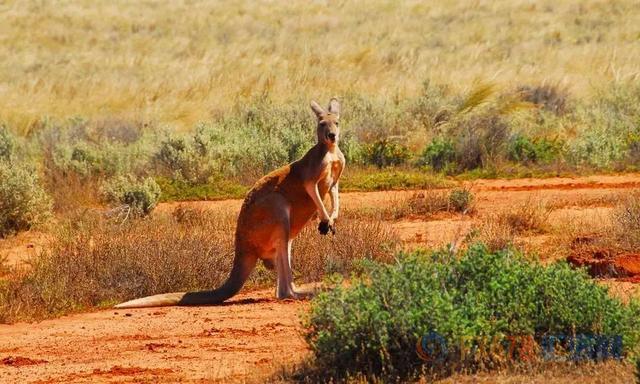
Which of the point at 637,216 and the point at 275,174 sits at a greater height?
the point at 275,174

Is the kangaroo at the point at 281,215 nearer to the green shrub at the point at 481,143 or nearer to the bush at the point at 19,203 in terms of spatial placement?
the bush at the point at 19,203

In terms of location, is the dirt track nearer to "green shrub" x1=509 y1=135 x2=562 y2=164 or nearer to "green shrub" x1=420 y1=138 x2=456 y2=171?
"green shrub" x1=420 y1=138 x2=456 y2=171

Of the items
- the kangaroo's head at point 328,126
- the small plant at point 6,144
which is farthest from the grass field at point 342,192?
the kangaroo's head at point 328,126

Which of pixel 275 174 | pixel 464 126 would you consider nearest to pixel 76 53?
pixel 464 126

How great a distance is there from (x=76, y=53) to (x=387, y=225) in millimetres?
27824

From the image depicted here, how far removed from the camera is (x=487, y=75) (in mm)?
29062

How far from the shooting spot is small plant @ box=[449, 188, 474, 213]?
1535 cm

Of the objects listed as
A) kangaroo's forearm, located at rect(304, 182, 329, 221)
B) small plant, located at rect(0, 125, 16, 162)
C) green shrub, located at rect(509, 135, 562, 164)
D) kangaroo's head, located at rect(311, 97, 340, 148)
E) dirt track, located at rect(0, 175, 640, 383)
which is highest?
kangaroo's head, located at rect(311, 97, 340, 148)

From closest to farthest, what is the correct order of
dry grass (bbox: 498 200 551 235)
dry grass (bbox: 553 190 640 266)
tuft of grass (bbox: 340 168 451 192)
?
1. dry grass (bbox: 553 190 640 266)
2. dry grass (bbox: 498 200 551 235)
3. tuft of grass (bbox: 340 168 451 192)

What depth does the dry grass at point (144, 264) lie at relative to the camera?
34.6 ft

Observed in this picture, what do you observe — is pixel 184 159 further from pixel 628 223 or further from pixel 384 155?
pixel 628 223

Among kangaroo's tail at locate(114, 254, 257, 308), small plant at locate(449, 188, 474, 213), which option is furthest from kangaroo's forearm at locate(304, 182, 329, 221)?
small plant at locate(449, 188, 474, 213)

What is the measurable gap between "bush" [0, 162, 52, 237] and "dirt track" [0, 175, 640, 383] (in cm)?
507

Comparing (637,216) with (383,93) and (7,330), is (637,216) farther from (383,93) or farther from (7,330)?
(383,93)
